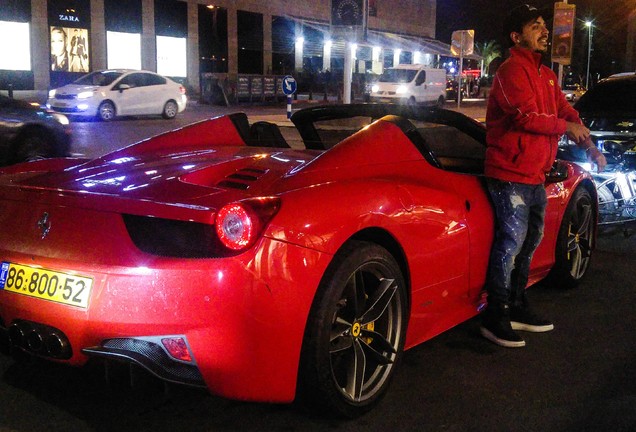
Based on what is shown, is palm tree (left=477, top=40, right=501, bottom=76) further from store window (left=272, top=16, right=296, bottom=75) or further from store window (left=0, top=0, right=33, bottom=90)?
store window (left=0, top=0, right=33, bottom=90)

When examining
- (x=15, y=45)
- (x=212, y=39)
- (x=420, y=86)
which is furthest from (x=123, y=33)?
(x=420, y=86)

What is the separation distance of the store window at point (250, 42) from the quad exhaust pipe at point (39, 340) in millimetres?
38000

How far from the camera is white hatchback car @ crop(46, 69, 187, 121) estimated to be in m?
20.2

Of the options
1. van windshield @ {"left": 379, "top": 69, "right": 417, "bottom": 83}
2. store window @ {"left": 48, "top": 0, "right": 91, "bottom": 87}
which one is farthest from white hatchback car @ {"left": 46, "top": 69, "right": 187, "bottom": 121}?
van windshield @ {"left": 379, "top": 69, "right": 417, "bottom": 83}

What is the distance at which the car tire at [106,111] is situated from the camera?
2053 cm

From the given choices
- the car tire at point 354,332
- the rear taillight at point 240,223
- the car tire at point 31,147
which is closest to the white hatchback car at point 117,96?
the car tire at point 31,147

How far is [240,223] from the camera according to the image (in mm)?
2660

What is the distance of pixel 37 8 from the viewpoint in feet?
100

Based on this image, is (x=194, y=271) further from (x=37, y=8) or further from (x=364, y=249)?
(x=37, y=8)

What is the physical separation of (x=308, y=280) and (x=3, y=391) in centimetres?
156

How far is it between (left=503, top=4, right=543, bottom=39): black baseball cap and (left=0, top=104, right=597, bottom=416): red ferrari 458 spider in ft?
2.90

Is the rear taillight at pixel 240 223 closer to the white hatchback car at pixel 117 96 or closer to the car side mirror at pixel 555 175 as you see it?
the car side mirror at pixel 555 175

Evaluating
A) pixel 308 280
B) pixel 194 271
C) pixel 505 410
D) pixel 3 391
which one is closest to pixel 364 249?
pixel 308 280

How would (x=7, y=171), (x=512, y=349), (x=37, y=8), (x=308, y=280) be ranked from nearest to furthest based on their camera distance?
(x=308, y=280)
(x=7, y=171)
(x=512, y=349)
(x=37, y=8)
